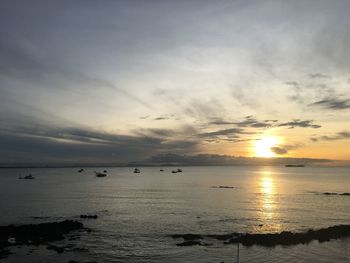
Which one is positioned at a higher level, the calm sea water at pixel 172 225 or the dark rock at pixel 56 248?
the calm sea water at pixel 172 225

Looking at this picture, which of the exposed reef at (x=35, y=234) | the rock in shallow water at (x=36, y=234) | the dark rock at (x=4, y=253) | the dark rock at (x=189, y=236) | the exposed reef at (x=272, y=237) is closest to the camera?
the dark rock at (x=4, y=253)

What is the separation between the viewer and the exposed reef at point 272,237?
41812 mm

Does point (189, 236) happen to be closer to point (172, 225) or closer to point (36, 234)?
point (172, 225)

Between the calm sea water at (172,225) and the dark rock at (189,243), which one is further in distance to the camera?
the dark rock at (189,243)

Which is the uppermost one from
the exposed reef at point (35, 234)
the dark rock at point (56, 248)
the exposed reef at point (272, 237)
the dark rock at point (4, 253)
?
the exposed reef at point (272, 237)

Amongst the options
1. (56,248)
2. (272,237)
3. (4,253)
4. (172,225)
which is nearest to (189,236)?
(172,225)

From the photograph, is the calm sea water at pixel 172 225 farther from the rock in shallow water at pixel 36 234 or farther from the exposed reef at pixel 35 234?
the rock in shallow water at pixel 36 234

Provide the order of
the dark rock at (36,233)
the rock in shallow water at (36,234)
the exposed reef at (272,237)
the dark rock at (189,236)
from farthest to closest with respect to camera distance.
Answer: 1. the dark rock at (189,236)
2. the exposed reef at (272,237)
3. the dark rock at (36,233)
4. the rock in shallow water at (36,234)

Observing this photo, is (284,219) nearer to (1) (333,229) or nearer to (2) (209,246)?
(1) (333,229)

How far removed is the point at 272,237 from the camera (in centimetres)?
4312

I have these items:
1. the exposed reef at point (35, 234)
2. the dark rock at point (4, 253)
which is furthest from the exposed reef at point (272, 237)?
the dark rock at point (4, 253)

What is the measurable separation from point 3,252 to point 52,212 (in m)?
31.5

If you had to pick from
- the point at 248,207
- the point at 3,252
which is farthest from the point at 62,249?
the point at 248,207

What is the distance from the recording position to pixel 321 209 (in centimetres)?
7250
